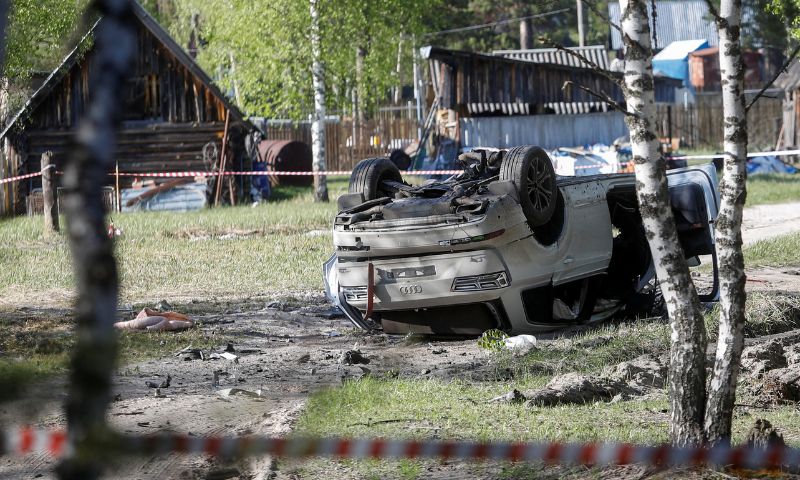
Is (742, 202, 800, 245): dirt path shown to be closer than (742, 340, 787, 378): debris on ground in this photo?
No

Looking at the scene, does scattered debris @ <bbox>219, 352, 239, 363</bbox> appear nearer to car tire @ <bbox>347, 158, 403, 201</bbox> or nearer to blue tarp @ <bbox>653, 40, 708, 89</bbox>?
car tire @ <bbox>347, 158, 403, 201</bbox>

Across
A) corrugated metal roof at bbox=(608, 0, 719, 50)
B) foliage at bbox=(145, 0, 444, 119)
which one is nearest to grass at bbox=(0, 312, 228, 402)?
foliage at bbox=(145, 0, 444, 119)

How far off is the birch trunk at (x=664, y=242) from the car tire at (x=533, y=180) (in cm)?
449

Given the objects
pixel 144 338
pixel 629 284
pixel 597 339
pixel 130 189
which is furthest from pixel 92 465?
pixel 130 189

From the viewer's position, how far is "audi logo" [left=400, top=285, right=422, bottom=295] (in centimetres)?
959

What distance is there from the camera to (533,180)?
9984 mm

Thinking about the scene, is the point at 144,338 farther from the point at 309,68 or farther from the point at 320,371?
the point at 309,68

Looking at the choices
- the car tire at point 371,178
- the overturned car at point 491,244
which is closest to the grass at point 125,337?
the overturned car at point 491,244

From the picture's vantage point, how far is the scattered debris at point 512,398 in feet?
23.6

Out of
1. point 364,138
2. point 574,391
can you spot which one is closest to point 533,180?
point 574,391

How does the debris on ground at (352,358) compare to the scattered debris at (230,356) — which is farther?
the scattered debris at (230,356)

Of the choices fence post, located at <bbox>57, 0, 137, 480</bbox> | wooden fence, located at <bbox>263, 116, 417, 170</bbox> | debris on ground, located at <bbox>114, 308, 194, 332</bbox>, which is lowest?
debris on ground, located at <bbox>114, 308, 194, 332</bbox>

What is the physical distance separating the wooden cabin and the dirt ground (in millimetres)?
17072

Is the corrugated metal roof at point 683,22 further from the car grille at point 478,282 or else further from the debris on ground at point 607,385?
the debris on ground at point 607,385
